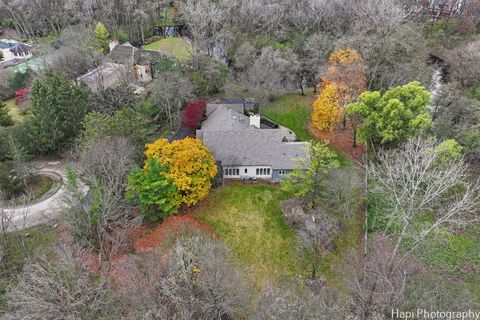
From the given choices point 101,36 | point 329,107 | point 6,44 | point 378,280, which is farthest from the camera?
point 6,44

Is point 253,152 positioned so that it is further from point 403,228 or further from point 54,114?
point 54,114

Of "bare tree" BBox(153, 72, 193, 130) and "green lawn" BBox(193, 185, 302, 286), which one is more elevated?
"bare tree" BBox(153, 72, 193, 130)

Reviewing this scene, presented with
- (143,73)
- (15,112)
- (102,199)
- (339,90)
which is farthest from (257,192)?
(15,112)

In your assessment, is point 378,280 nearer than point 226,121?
Yes

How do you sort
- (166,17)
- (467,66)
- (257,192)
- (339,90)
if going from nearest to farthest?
(257,192) < (339,90) < (467,66) < (166,17)

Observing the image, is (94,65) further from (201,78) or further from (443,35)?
(443,35)

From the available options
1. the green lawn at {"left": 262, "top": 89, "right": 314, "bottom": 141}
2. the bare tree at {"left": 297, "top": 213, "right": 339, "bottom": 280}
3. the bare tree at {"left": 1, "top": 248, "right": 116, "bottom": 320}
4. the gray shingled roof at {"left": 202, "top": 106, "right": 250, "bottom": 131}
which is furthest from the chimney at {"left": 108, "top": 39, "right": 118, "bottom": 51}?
the bare tree at {"left": 297, "top": 213, "right": 339, "bottom": 280}

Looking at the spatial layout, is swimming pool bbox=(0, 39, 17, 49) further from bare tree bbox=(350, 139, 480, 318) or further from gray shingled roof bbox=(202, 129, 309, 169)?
bare tree bbox=(350, 139, 480, 318)
